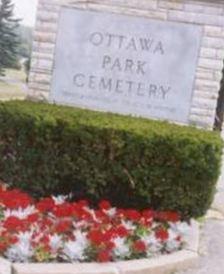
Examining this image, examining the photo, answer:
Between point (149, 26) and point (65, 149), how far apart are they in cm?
223

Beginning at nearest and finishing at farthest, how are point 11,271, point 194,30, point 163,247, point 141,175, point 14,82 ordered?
1. point 11,271
2. point 163,247
3. point 141,175
4. point 194,30
5. point 14,82

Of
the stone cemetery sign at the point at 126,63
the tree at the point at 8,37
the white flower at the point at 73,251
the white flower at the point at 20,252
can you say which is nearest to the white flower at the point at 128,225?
the white flower at the point at 73,251

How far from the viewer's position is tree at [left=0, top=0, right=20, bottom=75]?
56.0 m

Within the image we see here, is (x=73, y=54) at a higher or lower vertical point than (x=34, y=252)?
higher

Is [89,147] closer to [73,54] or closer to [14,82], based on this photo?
[73,54]

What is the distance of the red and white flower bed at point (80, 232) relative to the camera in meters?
5.49

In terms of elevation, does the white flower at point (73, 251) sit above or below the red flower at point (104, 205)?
below

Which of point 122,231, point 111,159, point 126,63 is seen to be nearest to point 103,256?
point 122,231

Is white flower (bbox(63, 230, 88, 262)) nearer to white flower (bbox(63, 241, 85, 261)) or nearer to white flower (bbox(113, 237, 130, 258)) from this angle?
white flower (bbox(63, 241, 85, 261))

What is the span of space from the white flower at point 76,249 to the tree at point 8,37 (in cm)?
5042

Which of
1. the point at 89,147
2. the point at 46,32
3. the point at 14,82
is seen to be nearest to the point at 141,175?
→ the point at 89,147

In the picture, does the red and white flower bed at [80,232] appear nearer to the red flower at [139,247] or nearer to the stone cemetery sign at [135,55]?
the red flower at [139,247]

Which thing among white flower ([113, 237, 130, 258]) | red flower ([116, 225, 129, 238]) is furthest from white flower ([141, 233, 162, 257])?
white flower ([113, 237, 130, 258])

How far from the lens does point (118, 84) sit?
888cm
